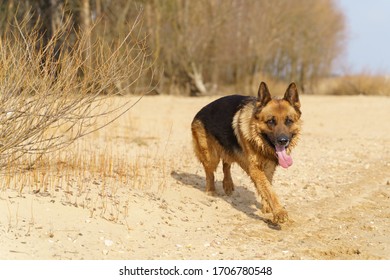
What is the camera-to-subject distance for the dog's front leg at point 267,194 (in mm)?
7328

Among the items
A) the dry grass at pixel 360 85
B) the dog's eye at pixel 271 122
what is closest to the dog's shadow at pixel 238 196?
the dog's eye at pixel 271 122

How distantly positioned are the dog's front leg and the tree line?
50.3ft

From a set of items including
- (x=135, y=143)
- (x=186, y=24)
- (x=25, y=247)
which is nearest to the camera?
(x=25, y=247)

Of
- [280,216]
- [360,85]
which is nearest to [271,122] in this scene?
[280,216]

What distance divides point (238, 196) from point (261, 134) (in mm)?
1730

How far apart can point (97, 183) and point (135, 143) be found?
534 centimetres

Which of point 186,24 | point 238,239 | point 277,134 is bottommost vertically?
point 238,239

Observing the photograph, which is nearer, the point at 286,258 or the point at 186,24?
the point at 286,258

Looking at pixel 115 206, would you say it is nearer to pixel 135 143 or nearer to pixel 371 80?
pixel 135 143

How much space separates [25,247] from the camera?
5.93 metres

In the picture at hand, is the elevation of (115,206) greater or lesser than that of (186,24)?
lesser

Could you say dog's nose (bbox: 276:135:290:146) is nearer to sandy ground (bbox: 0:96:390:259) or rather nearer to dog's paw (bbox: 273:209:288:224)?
dog's paw (bbox: 273:209:288:224)

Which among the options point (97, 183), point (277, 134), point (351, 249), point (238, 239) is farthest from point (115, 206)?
point (351, 249)

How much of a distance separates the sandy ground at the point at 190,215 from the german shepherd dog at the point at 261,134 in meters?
0.56
